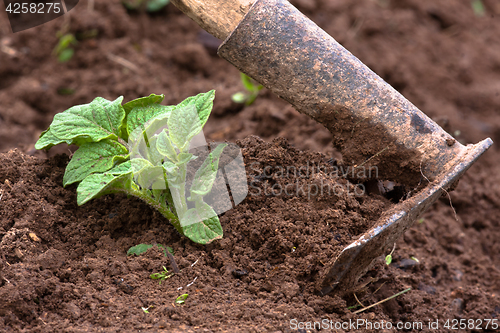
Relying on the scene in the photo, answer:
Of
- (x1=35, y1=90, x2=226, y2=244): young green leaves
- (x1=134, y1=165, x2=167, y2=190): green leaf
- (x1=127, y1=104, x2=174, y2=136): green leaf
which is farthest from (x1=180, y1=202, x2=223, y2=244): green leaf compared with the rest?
(x1=127, y1=104, x2=174, y2=136): green leaf

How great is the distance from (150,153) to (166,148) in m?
0.10

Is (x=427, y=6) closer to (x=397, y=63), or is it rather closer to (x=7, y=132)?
(x=397, y=63)

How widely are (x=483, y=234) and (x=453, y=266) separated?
453 mm

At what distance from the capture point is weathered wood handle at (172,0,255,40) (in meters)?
1.66

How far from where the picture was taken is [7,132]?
2.86 meters

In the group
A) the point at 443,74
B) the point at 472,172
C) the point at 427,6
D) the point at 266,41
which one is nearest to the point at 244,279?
the point at 266,41

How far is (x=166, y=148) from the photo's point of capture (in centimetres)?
161

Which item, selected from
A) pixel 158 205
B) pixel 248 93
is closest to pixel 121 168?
pixel 158 205

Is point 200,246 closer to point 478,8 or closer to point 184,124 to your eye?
point 184,124

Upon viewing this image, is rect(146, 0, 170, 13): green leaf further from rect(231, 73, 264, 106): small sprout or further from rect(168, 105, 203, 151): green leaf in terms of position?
rect(168, 105, 203, 151): green leaf

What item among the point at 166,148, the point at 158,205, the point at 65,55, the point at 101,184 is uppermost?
the point at 166,148

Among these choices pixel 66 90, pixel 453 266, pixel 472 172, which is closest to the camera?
pixel 453 266

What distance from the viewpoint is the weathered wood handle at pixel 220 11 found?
166 cm

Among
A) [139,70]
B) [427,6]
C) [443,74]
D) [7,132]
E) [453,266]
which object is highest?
[427,6]
